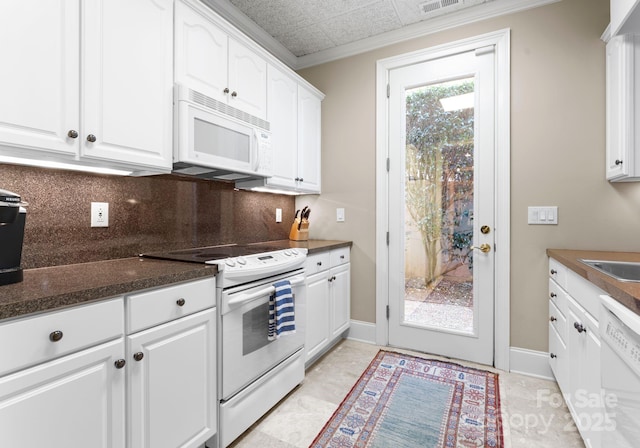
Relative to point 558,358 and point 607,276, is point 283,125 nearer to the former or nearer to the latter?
point 607,276

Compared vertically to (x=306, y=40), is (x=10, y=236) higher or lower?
lower

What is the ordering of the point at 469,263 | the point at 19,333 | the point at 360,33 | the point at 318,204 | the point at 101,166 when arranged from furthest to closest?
1. the point at 318,204
2. the point at 360,33
3. the point at 469,263
4. the point at 101,166
5. the point at 19,333

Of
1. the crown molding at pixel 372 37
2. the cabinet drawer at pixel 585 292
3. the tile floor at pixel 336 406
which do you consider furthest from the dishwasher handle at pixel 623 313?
the crown molding at pixel 372 37

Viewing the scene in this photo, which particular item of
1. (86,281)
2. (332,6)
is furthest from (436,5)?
(86,281)

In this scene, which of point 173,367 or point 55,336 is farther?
point 173,367

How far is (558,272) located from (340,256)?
153 centimetres

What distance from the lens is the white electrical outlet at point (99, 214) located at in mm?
1659

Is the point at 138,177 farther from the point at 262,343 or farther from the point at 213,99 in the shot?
the point at 262,343

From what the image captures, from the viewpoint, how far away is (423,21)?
268 cm

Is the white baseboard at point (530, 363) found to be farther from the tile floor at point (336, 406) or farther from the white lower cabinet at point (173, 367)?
the white lower cabinet at point (173, 367)

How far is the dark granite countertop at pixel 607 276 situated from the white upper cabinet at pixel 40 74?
80.3 inches

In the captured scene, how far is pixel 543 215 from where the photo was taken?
231cm

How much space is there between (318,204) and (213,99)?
1543 millimetres

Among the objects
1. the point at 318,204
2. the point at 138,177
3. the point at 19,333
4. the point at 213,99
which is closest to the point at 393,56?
the point at 318,204
